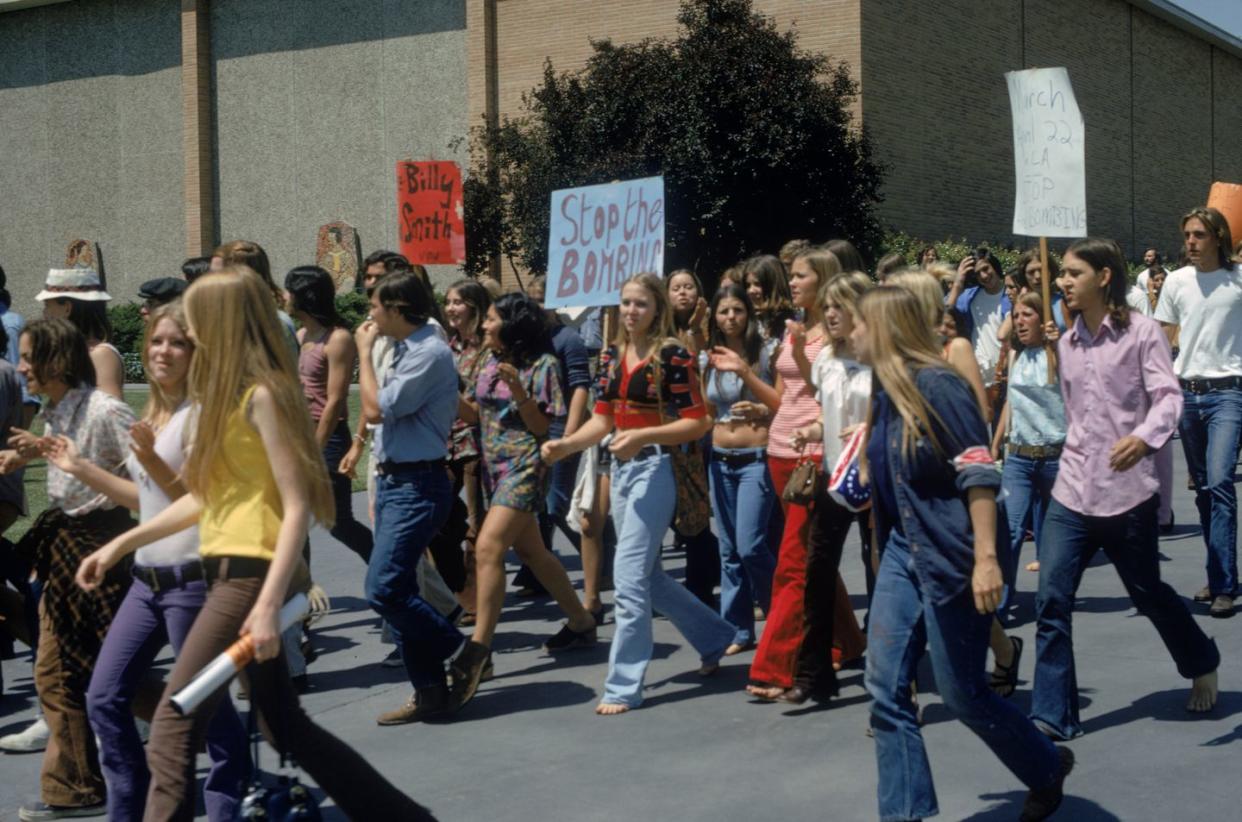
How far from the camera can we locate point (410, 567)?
6.11 meters

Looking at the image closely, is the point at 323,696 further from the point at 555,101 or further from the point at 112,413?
the point at 555,101

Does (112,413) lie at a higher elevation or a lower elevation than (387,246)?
lower

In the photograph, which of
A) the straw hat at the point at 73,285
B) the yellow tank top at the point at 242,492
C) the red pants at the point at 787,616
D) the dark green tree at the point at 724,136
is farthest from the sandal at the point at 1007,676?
the dark green tree at the point at 724,136

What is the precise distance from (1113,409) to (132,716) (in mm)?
3639

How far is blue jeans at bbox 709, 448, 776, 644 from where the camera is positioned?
702 centimetres

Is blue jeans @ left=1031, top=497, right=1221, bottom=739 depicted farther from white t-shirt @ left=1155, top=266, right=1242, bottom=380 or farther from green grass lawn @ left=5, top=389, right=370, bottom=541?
green grass lawn @ left=5, top=389, right=370, bottom=541

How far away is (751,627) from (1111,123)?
3102 cm

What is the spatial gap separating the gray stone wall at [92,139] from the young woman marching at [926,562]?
114ft

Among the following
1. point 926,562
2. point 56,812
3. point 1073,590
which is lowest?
point 56,812

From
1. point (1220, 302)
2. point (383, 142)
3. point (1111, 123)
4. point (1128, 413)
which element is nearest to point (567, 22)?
point (383, 142)

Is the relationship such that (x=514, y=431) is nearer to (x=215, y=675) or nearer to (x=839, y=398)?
(x=839, y=398)

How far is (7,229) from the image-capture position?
133 ft

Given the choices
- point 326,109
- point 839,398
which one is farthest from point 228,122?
point 839,398

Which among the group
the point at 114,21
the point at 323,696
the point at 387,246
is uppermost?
the point at 114,21
